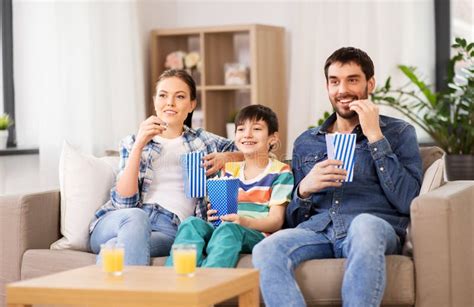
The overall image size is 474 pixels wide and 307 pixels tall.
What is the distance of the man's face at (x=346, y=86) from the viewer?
3322mm

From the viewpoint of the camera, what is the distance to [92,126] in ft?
17.2

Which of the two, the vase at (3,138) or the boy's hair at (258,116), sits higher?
the boy's hair at (258,116)

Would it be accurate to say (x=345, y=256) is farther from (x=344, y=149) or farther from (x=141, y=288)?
(x=141, y=288)

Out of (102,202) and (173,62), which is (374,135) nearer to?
(102,202)

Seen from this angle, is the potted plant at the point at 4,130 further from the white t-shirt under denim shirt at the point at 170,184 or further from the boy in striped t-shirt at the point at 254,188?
the boy in striped t-shirt at the point at 254,188

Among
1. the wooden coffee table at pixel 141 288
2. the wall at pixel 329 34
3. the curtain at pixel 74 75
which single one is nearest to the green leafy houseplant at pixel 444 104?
the wall at pixel 329 34

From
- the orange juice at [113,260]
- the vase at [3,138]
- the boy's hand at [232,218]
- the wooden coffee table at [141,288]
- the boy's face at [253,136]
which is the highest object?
the boy's face at [253,136]

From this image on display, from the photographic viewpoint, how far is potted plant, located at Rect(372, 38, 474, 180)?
488 cm

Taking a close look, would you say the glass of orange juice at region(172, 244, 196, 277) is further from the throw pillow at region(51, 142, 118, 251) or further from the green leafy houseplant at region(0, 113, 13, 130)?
the green leafy houseplant at region(0, 113, 13, 130)

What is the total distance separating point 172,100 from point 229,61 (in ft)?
8.02

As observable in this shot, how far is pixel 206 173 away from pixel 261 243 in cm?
52

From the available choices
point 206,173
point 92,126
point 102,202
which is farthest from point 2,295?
point 92,126

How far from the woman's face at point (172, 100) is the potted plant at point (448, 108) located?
5.74 feet

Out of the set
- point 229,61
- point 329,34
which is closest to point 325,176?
point 329,34
